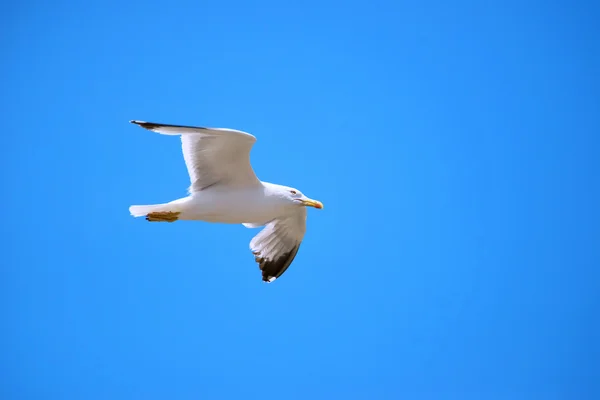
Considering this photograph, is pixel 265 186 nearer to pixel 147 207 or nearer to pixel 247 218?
pixel 247 218

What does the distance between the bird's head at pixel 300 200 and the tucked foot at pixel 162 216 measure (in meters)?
1.21

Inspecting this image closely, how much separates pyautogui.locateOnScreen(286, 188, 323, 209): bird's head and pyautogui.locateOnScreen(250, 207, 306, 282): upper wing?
0.70m

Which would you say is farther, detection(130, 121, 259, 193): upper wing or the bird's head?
the bird's head

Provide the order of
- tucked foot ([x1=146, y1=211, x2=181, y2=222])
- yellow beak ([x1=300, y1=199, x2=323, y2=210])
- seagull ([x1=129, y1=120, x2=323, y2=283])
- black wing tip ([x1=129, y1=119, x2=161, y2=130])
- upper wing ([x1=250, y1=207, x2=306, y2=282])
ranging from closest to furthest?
black wing tip ([x1=129, y1=119, x2=161, y2=130]) < seagull ([x1=129, y1=120, x2=323, y2=283]) < tucked foot ([x1=146, y1=211, x2=181, y2=222]) < yellow beak ([x1=300, y1=199, x2=323, y2=210]) < upper wing ([x1=250, y1=207, x2=306, y2=282])

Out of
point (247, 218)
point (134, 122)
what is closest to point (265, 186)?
point (247, 218)

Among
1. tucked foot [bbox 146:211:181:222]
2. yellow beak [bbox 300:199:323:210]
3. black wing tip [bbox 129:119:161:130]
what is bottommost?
tucked foot [bbox 146:211:181:222]

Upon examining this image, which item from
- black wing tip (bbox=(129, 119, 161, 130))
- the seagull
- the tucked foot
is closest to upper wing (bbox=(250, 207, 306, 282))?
the seagull

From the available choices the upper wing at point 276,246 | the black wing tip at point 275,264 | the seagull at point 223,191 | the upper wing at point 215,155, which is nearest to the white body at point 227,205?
the seagull at point 223,191

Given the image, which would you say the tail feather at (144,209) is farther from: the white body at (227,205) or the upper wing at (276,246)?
the upper wing at (276,246)

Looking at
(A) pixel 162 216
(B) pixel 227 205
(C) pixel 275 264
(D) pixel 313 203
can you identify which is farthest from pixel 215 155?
(C) pixel 275 264

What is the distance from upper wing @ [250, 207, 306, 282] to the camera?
8.85 m

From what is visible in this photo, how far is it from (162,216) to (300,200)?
1.47 meters

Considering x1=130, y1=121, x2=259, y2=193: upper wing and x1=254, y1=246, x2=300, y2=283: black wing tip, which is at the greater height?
x1=130, y1=121, x2=259, y2=193: upper wing

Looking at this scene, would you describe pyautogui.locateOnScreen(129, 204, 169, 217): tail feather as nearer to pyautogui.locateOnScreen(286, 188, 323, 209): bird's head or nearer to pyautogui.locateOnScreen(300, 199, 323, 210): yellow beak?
pyautogui.locateOnScreen(286, 188, 323, 209): bird's head
